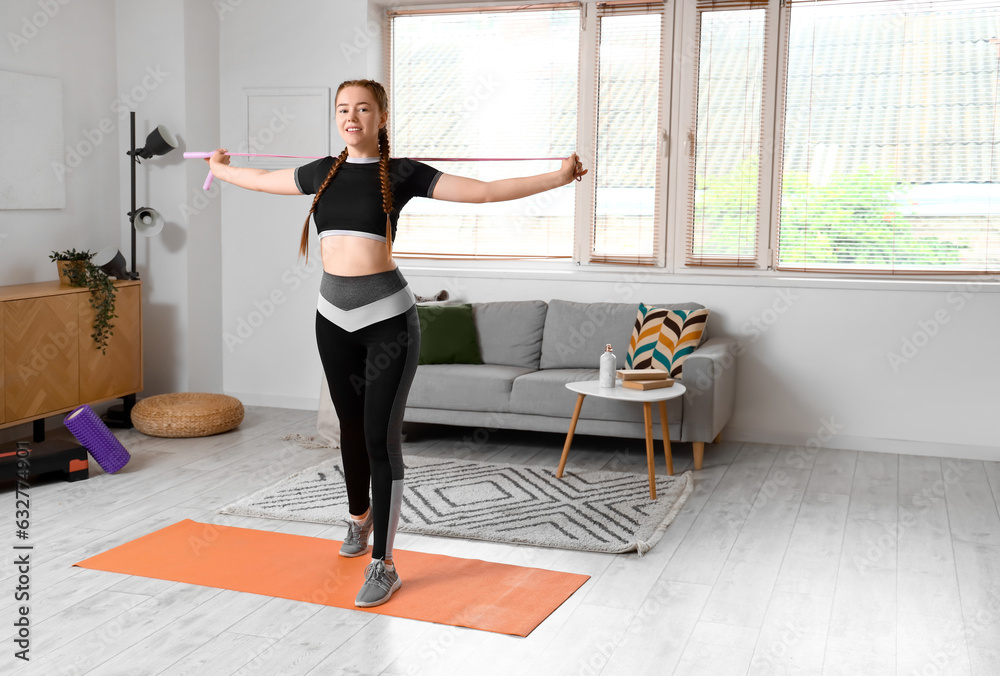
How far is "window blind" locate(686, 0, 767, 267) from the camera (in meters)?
4.96

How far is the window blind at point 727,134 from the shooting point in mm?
4957

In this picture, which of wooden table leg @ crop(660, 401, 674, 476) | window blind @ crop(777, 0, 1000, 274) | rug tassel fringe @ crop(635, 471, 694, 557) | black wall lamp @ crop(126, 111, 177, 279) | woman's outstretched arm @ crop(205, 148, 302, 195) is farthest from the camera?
black wall lamp @ crop(126, 111, 177, 279)

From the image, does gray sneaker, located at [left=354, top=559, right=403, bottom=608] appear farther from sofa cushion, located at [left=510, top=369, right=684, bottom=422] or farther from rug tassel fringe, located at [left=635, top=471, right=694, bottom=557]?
sofa cushion, located at [left=510, top=369, right=684, bottom=422]

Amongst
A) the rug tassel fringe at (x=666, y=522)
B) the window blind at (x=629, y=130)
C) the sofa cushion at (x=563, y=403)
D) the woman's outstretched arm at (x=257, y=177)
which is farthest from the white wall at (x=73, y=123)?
the rug tassel fringe at (x=666, y=522)

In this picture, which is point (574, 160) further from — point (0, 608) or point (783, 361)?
point (783, 361)

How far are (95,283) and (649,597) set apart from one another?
133 inches

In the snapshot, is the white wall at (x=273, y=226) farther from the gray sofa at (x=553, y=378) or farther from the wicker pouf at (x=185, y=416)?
the gray sofa at (x=553, y=378)

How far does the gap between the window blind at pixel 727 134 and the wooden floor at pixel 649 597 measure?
Answer: 137 cm

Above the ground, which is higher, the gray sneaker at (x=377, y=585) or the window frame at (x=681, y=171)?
the window frame at (x=681, y=171)

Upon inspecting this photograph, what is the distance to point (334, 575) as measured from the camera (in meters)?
3.01

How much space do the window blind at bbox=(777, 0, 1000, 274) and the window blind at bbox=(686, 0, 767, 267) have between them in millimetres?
170

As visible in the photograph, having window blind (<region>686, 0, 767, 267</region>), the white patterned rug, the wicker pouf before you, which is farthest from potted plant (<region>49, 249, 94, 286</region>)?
window blind (<region>686, 0, 767, 267</region>)

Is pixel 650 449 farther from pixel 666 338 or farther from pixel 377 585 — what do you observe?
pixel 377 585

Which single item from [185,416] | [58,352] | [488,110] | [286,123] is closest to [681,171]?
[488,110]
